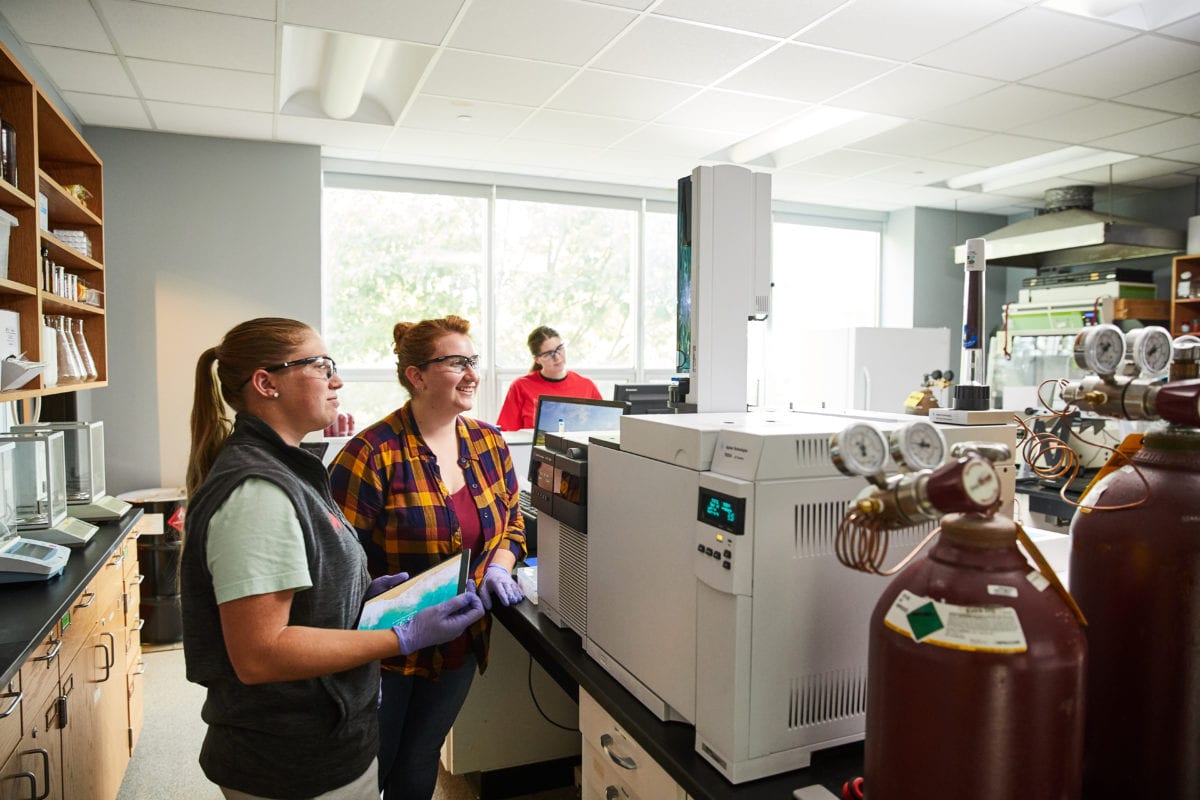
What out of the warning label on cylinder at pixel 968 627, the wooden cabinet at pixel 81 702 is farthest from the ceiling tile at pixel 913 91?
the wooden cabinet at pixel 81 702

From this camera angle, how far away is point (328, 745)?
4.48 feet

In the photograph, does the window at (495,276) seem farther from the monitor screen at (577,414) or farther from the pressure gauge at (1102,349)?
the pressure gauge at (1102,349)

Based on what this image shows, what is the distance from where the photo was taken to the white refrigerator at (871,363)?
548 centimetres

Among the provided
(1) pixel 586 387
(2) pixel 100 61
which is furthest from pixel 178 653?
(2) pixel 100 61

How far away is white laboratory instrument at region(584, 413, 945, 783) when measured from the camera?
98 cm

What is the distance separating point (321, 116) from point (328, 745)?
3.62 m

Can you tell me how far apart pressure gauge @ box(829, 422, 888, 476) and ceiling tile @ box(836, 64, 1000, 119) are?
3.18 metres

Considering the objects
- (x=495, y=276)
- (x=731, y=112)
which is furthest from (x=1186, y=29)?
(x=495, y=276)

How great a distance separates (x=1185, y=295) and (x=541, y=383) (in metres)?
4.38

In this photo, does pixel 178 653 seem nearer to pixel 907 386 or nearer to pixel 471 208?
pixel 471 208

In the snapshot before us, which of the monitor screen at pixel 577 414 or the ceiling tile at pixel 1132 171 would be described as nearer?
the monitor screen at pixel 577 414

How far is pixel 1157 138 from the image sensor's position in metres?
4.44

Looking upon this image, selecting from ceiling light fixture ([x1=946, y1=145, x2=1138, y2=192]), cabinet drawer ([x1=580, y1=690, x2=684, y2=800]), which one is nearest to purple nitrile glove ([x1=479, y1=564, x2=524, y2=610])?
cabinet drawer ([x1=580, y1=690, x2=684, y2=800])

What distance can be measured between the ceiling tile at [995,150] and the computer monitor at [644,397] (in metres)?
2.86
